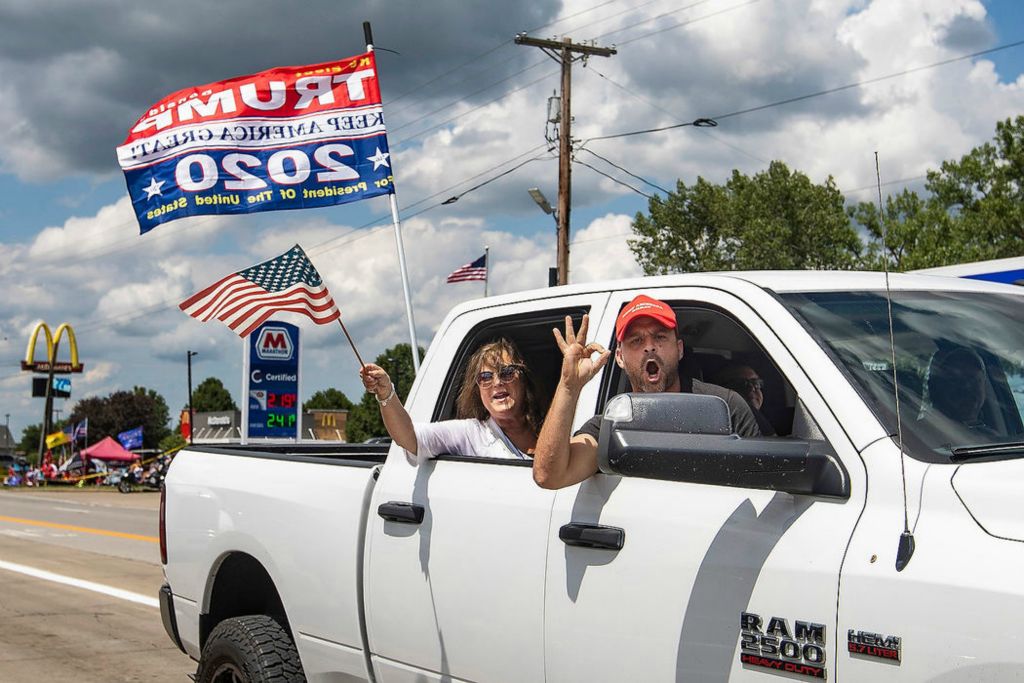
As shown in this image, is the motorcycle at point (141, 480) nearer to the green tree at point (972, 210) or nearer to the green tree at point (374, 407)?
the green tree at point (972, 210)

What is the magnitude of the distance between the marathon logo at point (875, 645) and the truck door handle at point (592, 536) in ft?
2.43

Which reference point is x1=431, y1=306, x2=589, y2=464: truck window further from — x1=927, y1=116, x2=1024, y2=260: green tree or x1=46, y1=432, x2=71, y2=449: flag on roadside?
x1=46, y1=432, x2=71, y2=449: flag on roadside

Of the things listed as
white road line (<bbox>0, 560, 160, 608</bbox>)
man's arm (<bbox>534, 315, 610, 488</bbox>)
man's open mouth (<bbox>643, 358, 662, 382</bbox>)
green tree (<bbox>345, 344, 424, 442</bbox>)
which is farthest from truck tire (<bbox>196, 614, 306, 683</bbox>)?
green tree (<bbox>345, 344, 424, 442</bbox>)

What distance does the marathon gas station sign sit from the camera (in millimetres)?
22359

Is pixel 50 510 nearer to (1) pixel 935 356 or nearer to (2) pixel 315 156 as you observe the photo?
(2) pixel 315 156

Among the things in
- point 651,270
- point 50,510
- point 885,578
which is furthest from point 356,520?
point 651,270

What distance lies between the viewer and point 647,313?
3408 mm

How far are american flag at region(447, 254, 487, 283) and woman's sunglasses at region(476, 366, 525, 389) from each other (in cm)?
2131

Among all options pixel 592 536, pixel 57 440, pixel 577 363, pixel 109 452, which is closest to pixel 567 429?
pixel 577 363

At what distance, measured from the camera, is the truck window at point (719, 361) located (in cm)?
355

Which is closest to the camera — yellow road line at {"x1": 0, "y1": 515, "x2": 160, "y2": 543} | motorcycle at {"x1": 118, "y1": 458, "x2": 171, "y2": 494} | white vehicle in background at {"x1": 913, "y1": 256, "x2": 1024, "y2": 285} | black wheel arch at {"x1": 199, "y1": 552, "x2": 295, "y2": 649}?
black wheel arch at {"x1": 199, "y1": 552, "x2": 295, "y2": 649}

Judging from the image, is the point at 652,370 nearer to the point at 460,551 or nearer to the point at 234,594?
the point at 460,551

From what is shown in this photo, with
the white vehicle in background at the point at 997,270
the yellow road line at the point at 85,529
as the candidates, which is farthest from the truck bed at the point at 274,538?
the yellow road line at the point at 85,529

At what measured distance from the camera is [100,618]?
396 inches
